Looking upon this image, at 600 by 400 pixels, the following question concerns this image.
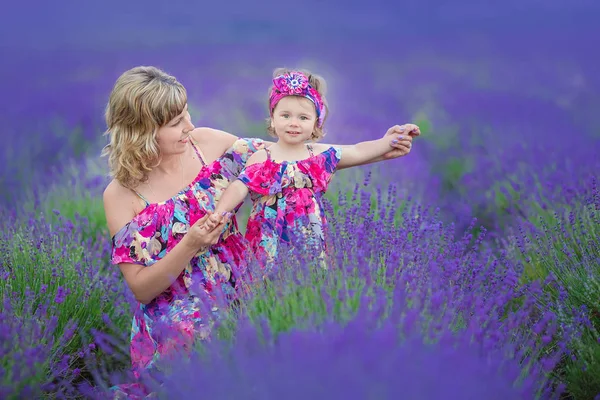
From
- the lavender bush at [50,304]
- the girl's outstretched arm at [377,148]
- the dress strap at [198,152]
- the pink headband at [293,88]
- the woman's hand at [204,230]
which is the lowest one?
the lavender bush at [50,304]

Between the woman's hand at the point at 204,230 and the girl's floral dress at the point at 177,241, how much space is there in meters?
0.12

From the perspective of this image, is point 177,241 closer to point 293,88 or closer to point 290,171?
point 290,171

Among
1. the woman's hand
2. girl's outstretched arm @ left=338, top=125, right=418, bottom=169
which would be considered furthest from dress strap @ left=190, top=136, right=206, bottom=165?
girl's outstretched arm @ left=338, top=125, right=418, bottom=169

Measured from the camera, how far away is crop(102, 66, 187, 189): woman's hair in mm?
2994

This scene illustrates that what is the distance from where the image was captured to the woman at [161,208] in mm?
2973

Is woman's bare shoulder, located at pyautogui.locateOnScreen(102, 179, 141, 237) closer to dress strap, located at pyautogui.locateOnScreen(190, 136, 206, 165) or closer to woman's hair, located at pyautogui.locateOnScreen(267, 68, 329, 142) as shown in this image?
dress strap, located at pyautogui.locateOnScreen(190, 136, 206, 165)

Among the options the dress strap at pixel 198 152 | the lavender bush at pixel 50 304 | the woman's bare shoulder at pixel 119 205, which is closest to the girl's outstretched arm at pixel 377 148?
the dress strap at pixel 198 152

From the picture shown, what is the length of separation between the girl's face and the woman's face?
35 centimetres

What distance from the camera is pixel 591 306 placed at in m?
2.74

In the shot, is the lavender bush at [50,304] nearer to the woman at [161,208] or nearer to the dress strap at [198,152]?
the woman at [161,208]

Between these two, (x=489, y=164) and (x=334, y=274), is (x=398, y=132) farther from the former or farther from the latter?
(x=489, y=164)

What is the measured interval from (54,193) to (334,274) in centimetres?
285

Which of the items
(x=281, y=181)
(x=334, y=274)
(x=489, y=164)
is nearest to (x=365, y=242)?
(x=334, y=274)

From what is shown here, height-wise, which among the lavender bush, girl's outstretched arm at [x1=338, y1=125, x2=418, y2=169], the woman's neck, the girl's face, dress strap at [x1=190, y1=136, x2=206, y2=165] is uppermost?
the girl's face
